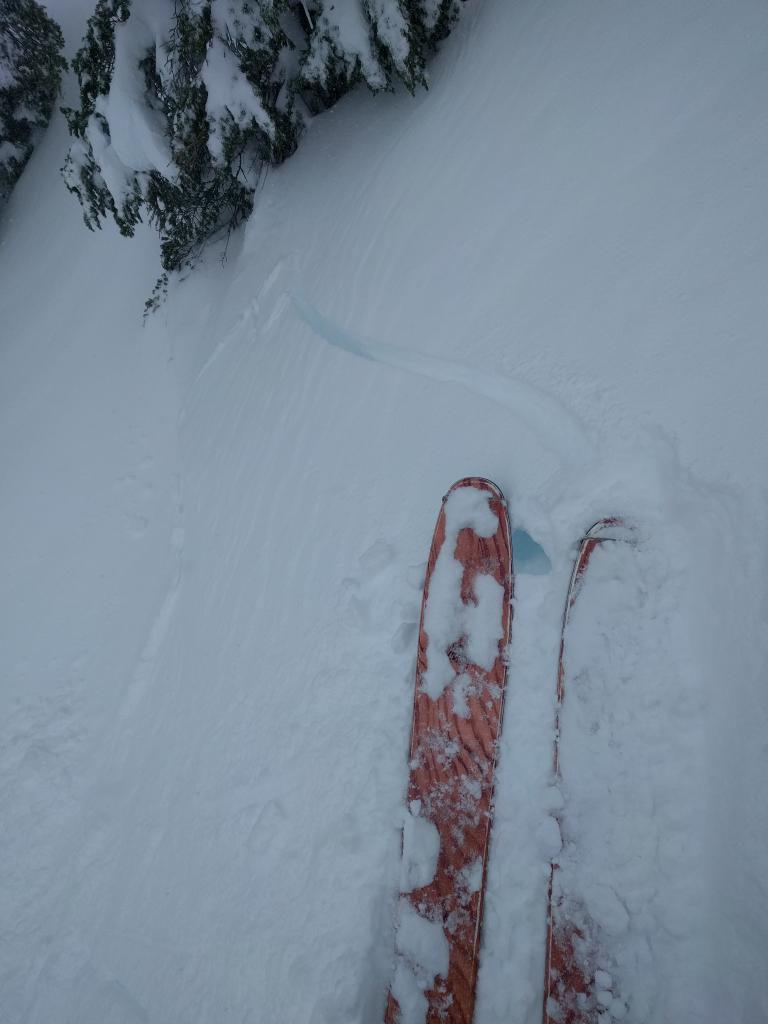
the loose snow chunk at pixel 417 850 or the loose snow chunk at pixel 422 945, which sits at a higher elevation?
the loose snow chunk at pixel 417 850

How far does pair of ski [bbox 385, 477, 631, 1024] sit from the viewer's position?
1891mm

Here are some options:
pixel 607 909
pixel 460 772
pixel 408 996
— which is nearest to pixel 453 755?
pixel 460 772

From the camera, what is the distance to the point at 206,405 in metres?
4.48

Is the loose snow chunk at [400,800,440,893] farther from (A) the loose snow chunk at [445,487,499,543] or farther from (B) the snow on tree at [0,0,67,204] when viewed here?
(B) the snow on tree at [0,0,67,204]

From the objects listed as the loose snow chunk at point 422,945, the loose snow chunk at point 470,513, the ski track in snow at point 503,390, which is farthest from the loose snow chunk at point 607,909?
the ski track in snow at point 503,390

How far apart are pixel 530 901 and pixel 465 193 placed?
4347 millimetres

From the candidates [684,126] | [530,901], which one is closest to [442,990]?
[530,901]

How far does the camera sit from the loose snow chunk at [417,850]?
6.83 feet

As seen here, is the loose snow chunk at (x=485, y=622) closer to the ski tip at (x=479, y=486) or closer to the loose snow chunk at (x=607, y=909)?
the ski tip at (x=479, y=486)

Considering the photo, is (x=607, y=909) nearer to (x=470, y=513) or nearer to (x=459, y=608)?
(x=459, y=608)

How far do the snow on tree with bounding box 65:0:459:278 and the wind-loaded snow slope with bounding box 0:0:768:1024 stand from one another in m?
0.69

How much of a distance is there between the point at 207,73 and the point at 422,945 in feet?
17.8

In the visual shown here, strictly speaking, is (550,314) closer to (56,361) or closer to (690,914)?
(690,914)

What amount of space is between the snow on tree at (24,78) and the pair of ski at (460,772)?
1071cm
